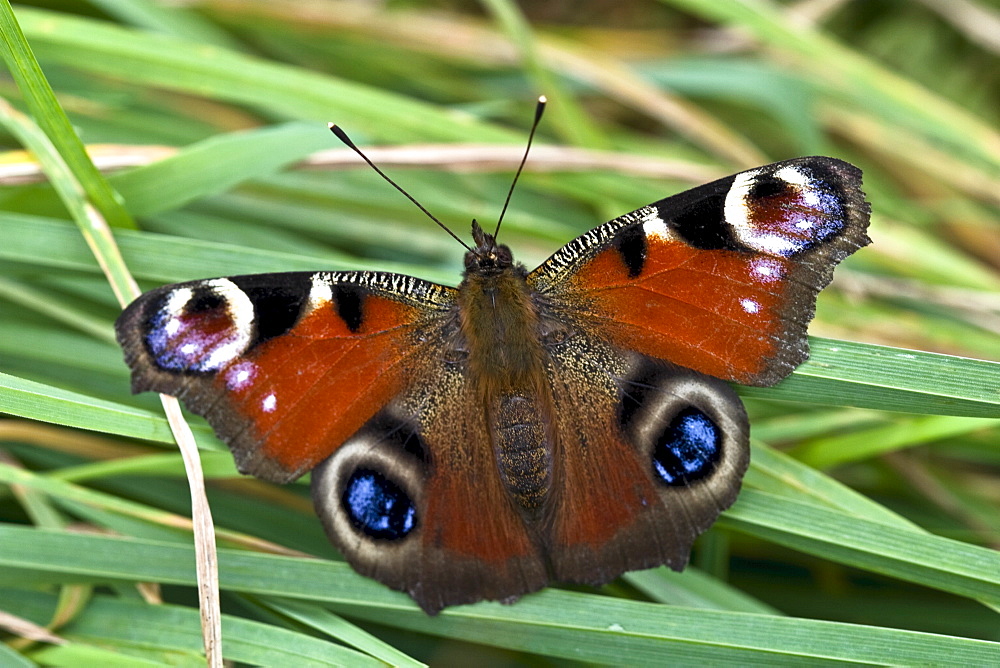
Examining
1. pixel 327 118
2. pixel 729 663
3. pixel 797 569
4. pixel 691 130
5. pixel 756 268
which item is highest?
pixel 691 130

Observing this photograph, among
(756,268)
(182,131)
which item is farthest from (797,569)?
(182,131)

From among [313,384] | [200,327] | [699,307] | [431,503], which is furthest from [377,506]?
[699,307]

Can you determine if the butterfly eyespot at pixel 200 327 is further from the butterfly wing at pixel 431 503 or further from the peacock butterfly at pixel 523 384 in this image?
the butterfly wing at pixel 431 503

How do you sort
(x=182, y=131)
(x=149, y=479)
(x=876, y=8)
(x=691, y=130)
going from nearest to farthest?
(x=149, y=479), (x=182, y=131), (x=691, y=130), (x=876, y=8)

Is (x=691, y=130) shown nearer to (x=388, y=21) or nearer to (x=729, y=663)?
(x=388, y=21)

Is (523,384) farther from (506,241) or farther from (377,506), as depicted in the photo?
(506,241)

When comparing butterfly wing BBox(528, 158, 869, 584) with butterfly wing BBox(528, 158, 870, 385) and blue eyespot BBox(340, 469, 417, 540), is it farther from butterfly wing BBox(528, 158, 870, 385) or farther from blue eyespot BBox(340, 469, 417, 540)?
blue eyespot BBox(340, 469, 417, 540)
